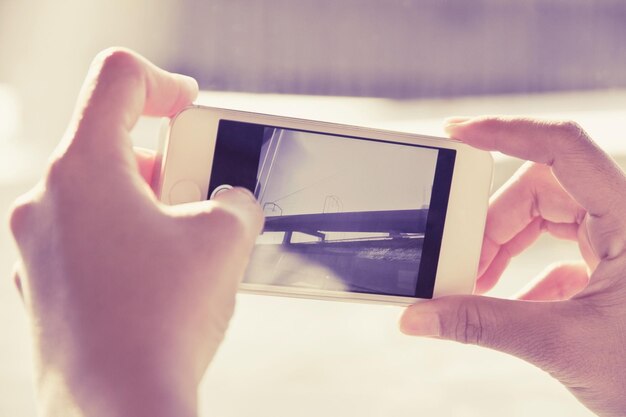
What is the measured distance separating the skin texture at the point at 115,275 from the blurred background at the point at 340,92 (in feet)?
1.79

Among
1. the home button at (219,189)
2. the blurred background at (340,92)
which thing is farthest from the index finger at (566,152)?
the blurred background at (340,92)

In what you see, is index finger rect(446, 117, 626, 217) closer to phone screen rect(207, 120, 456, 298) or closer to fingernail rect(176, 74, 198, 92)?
phone screen rect(207, 120, 456, 298)

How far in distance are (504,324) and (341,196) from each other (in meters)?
0.22

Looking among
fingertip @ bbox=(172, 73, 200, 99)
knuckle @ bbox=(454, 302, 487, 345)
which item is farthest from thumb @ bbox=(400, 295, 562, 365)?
fingertip @ bbox=(172, 73, 200, 99)

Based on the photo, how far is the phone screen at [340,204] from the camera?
610mm

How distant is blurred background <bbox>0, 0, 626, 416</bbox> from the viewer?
945 millimetres

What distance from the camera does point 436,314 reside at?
62cm

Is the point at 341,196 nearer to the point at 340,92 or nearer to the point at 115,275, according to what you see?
the point at 115,275

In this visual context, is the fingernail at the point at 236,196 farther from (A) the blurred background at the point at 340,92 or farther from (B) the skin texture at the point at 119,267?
(A) the blurred background at the point at 340,92

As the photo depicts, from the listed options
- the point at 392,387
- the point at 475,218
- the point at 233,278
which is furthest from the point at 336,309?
the point at 233,278

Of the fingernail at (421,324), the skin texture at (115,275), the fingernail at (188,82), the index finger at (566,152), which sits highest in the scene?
the fingernail at (188,82)

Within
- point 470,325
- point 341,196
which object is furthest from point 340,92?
point 470,325

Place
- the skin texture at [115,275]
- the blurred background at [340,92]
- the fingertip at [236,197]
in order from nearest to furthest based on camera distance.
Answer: the skin texture at [115,275], the fingertip at [236,197], the blurred background at [340,92]

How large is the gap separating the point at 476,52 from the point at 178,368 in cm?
110
